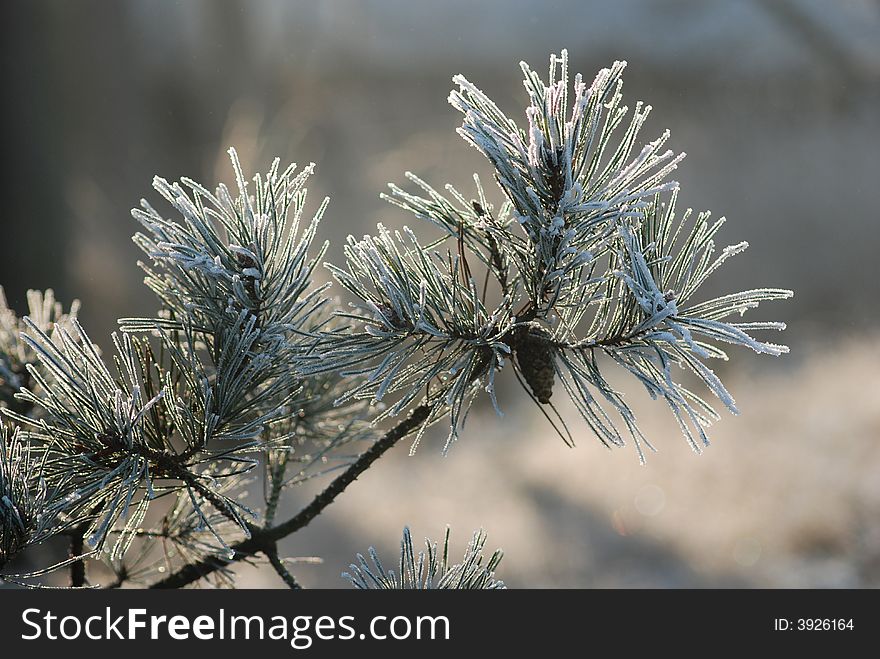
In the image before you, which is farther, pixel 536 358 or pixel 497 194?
pixel 497 194

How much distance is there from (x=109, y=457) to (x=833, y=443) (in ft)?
6.83

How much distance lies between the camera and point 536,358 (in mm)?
326

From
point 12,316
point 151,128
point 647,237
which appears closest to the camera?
point 647,237

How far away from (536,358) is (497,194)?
2.23m

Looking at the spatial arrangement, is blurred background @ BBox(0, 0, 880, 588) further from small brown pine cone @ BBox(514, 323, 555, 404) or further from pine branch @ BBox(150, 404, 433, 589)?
small brown pine cone @ BBox(514, 323, 555, 404)

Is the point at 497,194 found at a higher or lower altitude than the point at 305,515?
higher

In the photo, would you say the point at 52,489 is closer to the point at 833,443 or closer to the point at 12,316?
the point at 12,316

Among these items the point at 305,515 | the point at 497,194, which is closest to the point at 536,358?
the point at 305,515

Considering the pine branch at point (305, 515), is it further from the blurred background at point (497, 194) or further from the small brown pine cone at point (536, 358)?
the blurred background at point (497, 194)

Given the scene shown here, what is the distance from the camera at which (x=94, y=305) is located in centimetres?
210

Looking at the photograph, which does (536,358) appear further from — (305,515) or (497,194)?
(497,194)

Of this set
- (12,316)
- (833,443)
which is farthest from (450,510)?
(12,316)

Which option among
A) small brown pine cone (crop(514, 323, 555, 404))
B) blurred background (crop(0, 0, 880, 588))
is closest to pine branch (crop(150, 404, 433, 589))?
small brown pine cone (crop(514, 323, 555, 404))

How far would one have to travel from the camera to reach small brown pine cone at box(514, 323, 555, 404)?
32 cm
